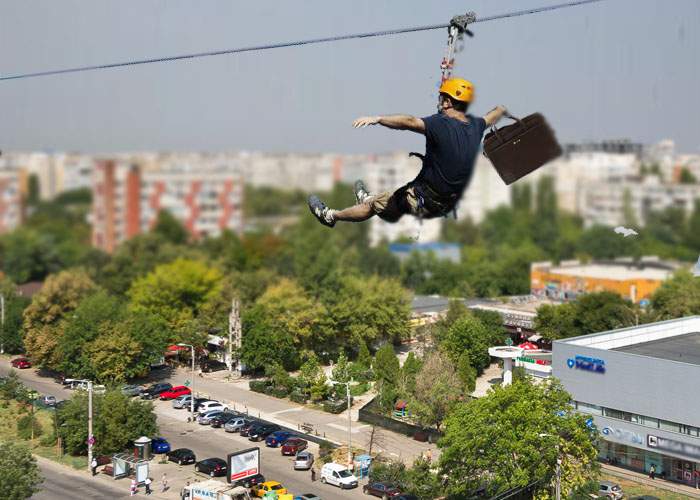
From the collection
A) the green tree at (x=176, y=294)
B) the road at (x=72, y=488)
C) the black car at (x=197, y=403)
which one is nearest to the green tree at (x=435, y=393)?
the black car at (x=197, y=403)

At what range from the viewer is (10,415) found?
27.1 metres

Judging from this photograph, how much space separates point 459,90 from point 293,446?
59.9 ft

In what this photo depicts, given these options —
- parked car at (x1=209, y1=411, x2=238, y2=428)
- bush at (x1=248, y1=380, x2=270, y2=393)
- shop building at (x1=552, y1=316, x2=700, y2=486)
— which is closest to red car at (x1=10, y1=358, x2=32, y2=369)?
bush at (x1=248, y1=380, x2=270, y2=393)

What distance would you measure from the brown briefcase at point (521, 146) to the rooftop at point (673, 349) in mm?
17303

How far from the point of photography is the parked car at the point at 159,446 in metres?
24.1

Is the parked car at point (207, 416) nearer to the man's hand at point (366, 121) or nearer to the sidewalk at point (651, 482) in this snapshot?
the sidewalk at point (651, 482)

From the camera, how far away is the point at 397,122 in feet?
22.5

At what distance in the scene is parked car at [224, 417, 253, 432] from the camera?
2634cm

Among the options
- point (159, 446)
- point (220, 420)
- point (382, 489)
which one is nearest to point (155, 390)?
point (220, 420)

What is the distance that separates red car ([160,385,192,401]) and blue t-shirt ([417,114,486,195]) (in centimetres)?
2388

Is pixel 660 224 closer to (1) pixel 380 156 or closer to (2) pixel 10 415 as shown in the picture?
(1) pixel 380 156

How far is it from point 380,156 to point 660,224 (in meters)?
24.7

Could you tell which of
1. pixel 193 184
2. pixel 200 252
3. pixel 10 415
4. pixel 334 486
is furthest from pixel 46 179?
pixel 334 486

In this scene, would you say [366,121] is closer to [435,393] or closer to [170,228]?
[435,393]
